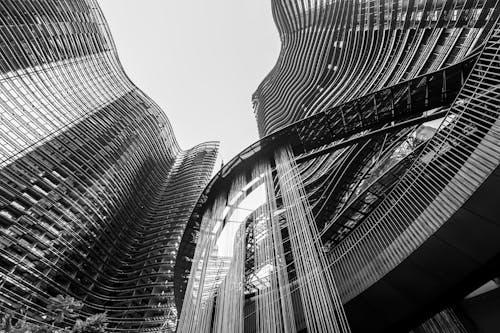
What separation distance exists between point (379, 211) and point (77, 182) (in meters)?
34.5

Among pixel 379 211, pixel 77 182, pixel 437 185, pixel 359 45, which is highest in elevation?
pixel 359 45

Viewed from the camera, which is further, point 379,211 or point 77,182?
point 77,182

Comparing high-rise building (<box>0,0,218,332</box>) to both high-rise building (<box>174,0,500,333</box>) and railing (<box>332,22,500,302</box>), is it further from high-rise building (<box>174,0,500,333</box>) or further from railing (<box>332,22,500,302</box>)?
railing (<box>332,22,500,302</box>)

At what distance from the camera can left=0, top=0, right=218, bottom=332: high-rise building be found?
88.5 feet

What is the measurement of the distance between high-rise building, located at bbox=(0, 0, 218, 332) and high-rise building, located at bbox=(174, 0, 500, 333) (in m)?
17.3

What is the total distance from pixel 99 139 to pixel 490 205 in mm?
43974

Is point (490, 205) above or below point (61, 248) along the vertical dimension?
below

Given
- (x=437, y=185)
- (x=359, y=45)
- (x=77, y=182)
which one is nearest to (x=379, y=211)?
(x=437, y=185)

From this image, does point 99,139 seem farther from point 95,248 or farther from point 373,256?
point 373,256

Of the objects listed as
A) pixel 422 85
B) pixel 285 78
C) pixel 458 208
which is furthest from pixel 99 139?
pixel 458 208

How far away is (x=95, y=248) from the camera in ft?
113

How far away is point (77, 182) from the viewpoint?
35.0 meters

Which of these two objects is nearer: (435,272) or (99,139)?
(435,272)

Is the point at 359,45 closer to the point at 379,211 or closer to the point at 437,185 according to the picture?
the point at 379,211
